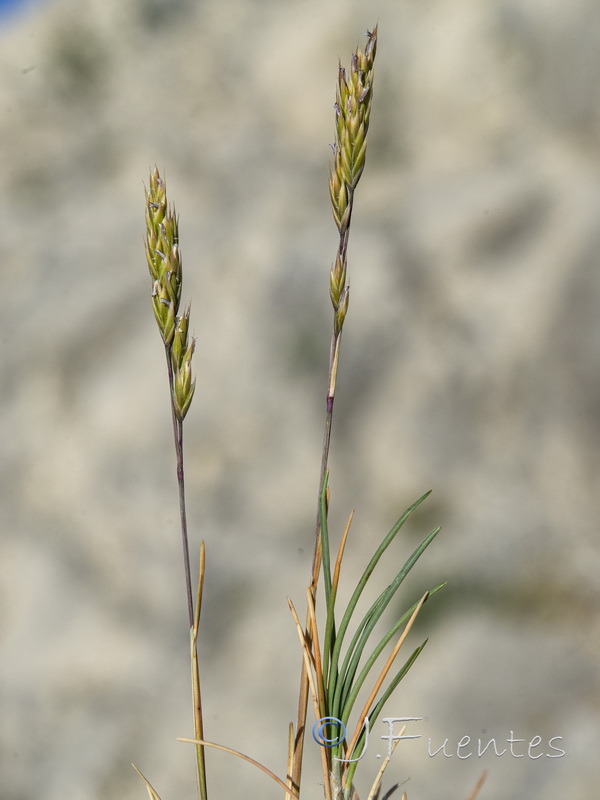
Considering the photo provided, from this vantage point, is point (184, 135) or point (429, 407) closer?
point (429, 407)

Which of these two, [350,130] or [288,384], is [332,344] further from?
[288,384]

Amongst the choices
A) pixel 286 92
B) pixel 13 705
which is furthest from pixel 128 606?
pixel 286 92

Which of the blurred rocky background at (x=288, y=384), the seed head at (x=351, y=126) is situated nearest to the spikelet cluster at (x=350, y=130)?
the seed head at (x=351, y=126)

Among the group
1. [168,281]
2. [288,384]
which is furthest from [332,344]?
[288,384]

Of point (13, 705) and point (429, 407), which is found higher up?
point (429, 407)

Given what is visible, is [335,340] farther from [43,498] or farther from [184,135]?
[184,135]

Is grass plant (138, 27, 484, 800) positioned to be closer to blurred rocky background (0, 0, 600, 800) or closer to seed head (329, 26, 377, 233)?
seed head (329, 26, 377, 233)
